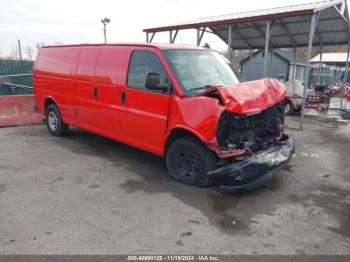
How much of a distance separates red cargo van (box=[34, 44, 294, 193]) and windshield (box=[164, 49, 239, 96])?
0.02m

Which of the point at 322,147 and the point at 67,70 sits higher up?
the point at 67,70

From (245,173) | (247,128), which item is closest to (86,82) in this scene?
(247,128)

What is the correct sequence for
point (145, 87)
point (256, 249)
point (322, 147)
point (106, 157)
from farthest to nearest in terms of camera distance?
point (322, 147)
point (106, 157)
point (145, 87)
point (256, 249)

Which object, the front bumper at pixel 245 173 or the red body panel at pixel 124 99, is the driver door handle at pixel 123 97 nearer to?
the red body panel at pixel 124 99

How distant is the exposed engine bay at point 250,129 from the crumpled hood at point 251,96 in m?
0.16

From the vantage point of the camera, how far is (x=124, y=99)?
17.5 feet

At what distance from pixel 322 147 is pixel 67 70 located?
6.08m

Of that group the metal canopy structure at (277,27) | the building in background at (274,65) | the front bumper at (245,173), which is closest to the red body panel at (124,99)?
the front bumper at (245,173)

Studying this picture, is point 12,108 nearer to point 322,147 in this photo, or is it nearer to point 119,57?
point 119,57

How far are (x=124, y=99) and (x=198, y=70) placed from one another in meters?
Answer: 1.36

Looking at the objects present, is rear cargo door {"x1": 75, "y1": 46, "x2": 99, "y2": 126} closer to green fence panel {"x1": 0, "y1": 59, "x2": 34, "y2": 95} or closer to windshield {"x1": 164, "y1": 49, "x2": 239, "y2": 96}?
windshield {"x1": 164, "y1": 49, "x2": 239, "y2": 96}

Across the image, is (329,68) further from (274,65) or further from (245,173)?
(245,173)

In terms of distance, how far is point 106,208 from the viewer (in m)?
3.94

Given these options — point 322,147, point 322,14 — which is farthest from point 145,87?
point 322,14
